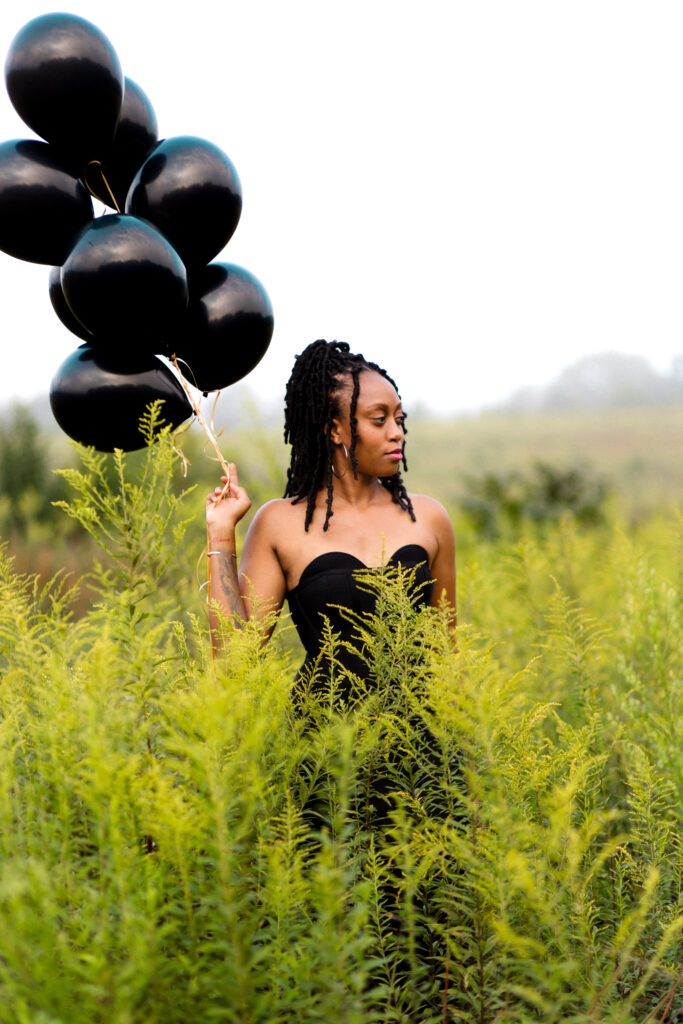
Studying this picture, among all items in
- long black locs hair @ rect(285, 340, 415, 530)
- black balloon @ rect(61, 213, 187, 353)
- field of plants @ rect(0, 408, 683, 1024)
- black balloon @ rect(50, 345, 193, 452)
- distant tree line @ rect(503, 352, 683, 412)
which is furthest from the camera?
distant tree line @ rect(503, 352, 683, 412)

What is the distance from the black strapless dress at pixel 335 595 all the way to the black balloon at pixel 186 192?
122 centimetres

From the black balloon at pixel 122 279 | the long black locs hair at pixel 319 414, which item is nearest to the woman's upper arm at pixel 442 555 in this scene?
the long black locs hair at pixel 319 414

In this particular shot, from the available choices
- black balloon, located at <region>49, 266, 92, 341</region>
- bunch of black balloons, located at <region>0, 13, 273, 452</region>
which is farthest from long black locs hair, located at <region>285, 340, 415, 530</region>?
black balloon, located at <region>49, 266, 92, 341</region>

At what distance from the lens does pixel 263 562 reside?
8.15ft

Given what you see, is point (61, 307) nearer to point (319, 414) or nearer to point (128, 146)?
point (128, 146)

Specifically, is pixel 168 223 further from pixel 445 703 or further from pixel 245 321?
pixel 445 703

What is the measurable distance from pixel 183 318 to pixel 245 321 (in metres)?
0.22

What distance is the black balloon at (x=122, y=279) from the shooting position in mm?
2219

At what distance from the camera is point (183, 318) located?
267 cm

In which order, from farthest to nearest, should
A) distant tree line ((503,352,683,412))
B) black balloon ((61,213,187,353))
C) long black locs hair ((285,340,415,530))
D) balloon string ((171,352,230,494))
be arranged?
distant tree line ((503,352,683,412)), long black locs hair ((285,340,415,530)), balloon string ((171,352,230,494)), black balloon ((61,213,187,353))

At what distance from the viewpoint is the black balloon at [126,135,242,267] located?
2479mm

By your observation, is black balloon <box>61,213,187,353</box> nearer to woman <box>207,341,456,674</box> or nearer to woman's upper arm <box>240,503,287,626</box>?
woman <box>207,341,456,674</box>

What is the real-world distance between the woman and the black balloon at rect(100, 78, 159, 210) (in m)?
0.90

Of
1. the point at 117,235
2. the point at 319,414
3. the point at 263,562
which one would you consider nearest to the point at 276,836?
the point at 263,562
